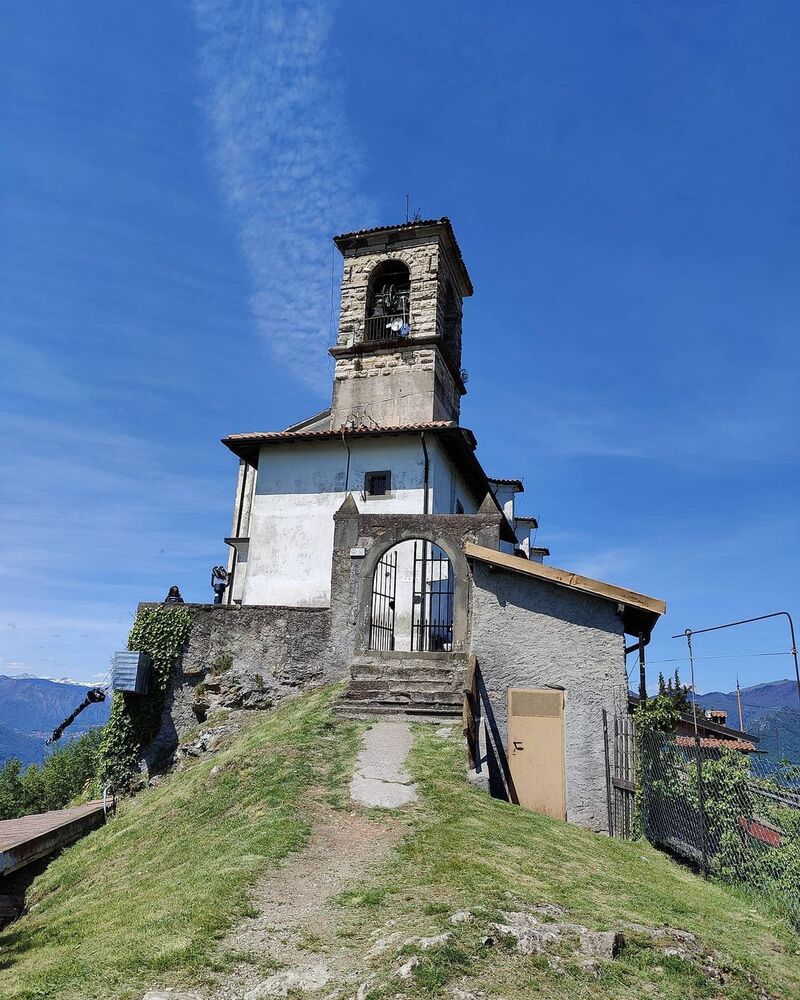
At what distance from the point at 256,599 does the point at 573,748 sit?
10.1m

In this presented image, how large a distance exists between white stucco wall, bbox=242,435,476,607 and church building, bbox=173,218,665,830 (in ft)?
0.14

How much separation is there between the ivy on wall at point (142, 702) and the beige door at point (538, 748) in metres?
8.08

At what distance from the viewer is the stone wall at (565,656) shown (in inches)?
495

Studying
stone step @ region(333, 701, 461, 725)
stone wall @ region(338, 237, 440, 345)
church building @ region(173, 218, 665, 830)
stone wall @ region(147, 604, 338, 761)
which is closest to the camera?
church building @ region(173, 218, 665, 830)

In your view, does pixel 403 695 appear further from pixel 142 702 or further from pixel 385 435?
pixel 385 435

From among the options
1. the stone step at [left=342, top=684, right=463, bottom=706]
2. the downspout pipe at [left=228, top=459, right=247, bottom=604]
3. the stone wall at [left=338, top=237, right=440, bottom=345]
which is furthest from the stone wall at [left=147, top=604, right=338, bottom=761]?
the stone wall at [left=338, top=237, right=440, bottom=345]

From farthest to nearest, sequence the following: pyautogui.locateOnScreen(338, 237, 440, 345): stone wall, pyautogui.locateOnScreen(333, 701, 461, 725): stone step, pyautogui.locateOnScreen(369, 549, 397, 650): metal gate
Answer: pyautogui.locateOnScreen(338, 237, 440, 345): stone wall, pyautogui.locateOnScreen(369, 549, 397, 650): metal gate, pyautogui.locateOnScreen(333, 701, 461, 725): stone step

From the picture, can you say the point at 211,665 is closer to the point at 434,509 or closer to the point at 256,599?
the point at 256,599

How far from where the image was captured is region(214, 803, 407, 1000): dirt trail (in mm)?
5059

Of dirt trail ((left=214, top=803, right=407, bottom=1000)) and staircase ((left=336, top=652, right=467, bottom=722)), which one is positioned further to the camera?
staircase ((left=336, top=652, right=467, bottom=722))

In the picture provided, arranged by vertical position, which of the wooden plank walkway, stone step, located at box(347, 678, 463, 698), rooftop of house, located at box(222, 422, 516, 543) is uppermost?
rooftop of house, located at box(222, 422, 516, 543)

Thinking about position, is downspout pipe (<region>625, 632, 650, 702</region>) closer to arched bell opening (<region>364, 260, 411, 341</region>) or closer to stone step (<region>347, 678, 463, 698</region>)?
stone step (<region>347, 678, 463, 698</region>)

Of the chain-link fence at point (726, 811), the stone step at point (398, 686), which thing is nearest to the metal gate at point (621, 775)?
the chain-link fence at point (726, 811)

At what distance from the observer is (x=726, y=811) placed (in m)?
9.68
